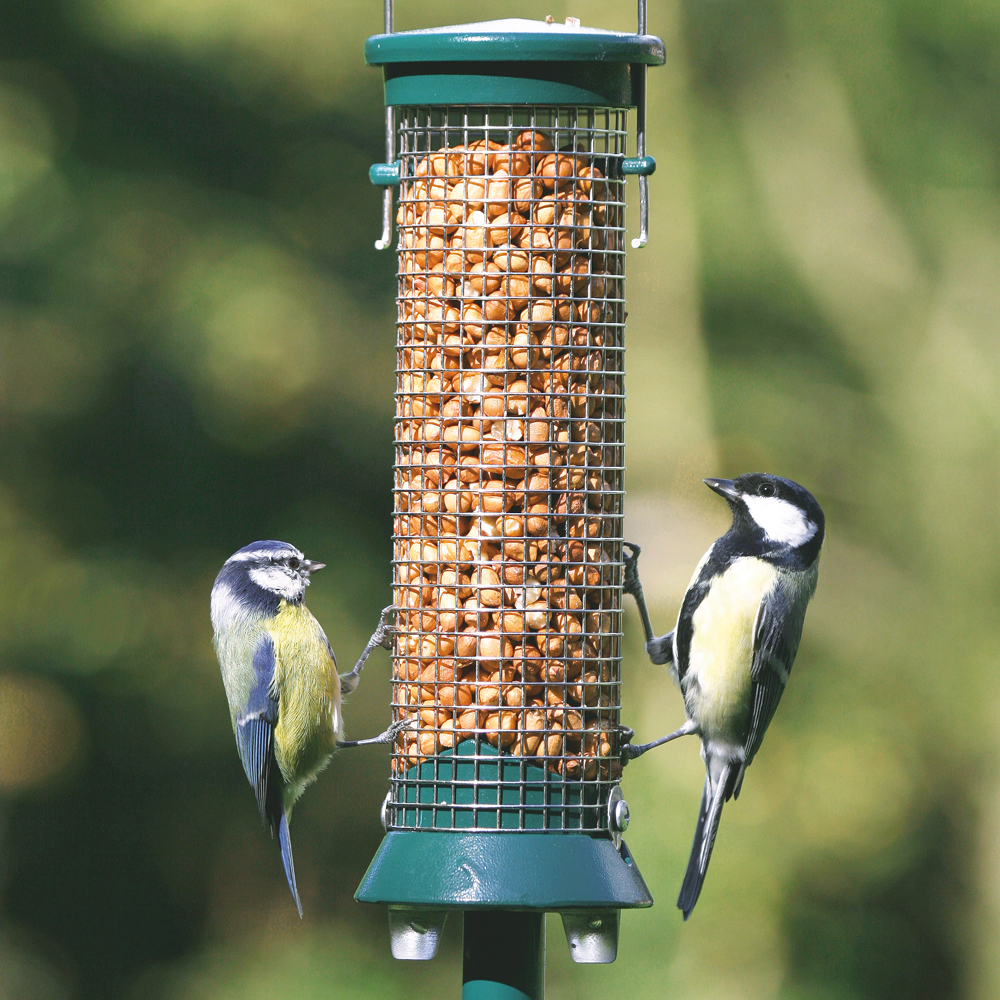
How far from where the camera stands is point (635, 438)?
26.6 feet

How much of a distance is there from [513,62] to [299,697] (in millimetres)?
1868

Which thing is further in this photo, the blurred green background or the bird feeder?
the blurred green background

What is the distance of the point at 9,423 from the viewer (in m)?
8.29

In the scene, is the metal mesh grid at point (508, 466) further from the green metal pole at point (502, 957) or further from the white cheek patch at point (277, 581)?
the white cheek patch at point (277, 581)

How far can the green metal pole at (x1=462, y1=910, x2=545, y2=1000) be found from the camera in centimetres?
318

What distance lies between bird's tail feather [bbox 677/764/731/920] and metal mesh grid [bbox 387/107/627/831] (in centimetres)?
84

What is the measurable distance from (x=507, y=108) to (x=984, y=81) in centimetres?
Result: 585

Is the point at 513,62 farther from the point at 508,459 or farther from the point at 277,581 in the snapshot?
the point at 277,581

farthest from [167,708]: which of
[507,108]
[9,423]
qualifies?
[507,108]

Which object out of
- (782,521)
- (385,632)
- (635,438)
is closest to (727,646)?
(782,521)

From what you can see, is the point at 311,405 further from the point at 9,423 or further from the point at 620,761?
the point at 620,761

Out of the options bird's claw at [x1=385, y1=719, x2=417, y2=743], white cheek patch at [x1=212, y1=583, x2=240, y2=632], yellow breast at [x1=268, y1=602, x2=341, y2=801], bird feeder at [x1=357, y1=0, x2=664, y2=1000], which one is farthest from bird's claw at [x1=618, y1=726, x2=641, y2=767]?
white cheek patch at [x1=212, y1=583, x2=240, y2=632]

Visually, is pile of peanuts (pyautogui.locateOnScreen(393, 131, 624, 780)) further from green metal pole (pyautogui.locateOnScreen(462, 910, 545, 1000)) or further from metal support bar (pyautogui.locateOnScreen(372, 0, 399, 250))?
green metal pole (pyautogui.locateOnScreen(462, 910, 545, 1000))

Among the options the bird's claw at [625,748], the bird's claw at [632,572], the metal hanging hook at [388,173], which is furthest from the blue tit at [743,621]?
the metal hanging hook at [388,173]
